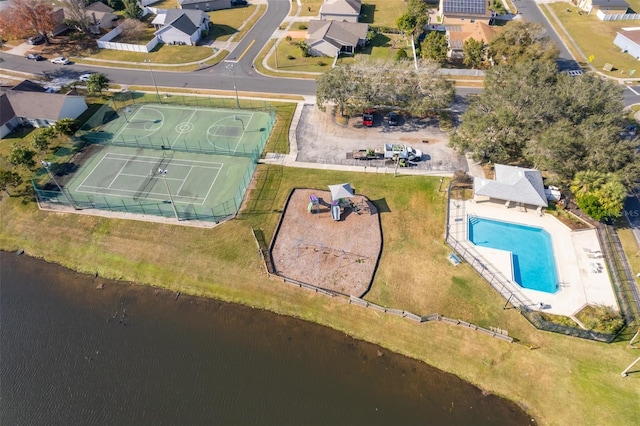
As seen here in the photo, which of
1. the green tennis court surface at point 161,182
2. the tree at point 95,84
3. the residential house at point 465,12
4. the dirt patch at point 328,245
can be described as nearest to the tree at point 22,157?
the green tennis court surface at point 161,182

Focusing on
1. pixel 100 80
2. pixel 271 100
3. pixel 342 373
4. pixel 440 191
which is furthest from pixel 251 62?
pixel 342 373

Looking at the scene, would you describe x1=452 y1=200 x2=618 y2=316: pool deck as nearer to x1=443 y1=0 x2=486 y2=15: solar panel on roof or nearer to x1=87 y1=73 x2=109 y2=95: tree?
x1=87 y1=73 x2=109 y2=95: tree

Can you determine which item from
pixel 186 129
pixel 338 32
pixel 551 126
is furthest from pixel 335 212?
pixel 338 32

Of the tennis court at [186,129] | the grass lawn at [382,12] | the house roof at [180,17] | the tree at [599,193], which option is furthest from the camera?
the grass lawn at [382,12]

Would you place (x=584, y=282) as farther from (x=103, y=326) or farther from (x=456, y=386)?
(x=103, y=326)

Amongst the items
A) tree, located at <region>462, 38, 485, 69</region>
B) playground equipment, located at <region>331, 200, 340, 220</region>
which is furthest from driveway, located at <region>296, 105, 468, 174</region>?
tree, located at <region>462, 38, 485, 69</region>

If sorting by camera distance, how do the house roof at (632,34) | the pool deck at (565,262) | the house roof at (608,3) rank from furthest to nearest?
the house roof at (608,3), the house roof at (632,34), the pool deck at (565,262)

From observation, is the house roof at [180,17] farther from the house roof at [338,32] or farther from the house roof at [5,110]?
the house roof at [5,110]

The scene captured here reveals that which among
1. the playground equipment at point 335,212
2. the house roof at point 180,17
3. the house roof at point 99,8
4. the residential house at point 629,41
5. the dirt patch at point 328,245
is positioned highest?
the house roof at point 99,8
